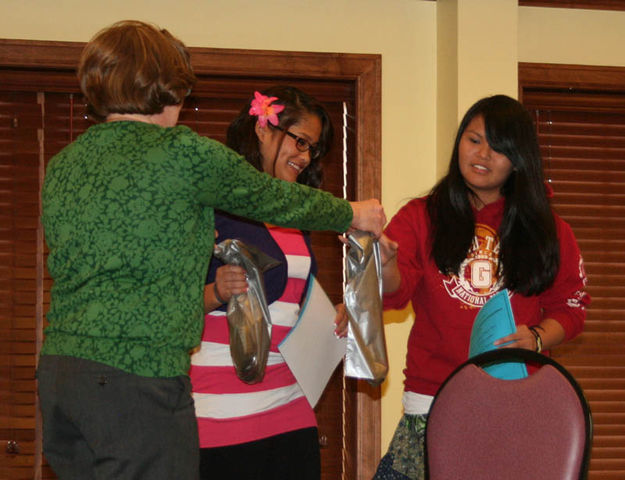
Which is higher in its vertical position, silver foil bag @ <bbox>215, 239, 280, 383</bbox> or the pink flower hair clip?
the pink flower hair clip

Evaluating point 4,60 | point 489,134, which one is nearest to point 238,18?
point 4,60

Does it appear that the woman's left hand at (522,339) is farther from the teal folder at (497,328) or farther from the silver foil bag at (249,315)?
the silver foil bag at (249,315)

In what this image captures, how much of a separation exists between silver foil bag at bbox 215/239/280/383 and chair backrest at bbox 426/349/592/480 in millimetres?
476

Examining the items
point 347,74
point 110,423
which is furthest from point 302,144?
point 347,74

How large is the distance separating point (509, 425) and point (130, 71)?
964 millimetres

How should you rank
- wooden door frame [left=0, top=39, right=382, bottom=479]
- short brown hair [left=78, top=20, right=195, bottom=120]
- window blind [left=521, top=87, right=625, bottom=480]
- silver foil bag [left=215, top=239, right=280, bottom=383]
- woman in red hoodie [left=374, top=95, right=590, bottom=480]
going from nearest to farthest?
short brown hair [left=78, top=20, right=195, bottom=120] < silver foil bag [left=215, top=239, right=280, bottom=383] < woman in red hoodie [left=374, top=95, right=590, bottom=480] < wooden door frame [left=0, top=39, right=382, bottom=479] < window blind [left=521, top=87, right=625, bottom=480]

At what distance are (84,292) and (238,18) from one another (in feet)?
7.48

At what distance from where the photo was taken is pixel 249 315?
1.98 metres

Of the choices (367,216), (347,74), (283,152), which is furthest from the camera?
(347,74)

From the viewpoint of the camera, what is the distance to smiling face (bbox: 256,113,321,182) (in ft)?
7.29

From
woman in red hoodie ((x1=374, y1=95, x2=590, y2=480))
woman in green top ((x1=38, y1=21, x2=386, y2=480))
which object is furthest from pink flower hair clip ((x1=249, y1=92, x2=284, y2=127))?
woman in green top ((x1=38, y1=21, x2=386, y2=480))

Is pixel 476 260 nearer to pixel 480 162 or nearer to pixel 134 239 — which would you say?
pixel 480 162

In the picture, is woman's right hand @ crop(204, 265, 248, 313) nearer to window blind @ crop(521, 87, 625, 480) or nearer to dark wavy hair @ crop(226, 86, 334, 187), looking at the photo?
dark wavy hair @ crop(226, 86, 334, 187)

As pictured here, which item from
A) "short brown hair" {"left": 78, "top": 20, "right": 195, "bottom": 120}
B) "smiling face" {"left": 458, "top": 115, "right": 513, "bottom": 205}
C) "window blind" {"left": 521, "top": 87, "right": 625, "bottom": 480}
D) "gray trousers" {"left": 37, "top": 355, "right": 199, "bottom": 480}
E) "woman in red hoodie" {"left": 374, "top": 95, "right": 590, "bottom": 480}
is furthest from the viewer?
"window blind" {"left": 521, "top": 87, "right": 625, "bottom": 480}
